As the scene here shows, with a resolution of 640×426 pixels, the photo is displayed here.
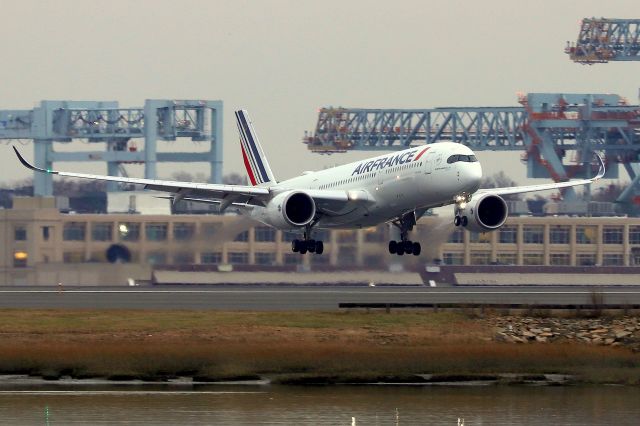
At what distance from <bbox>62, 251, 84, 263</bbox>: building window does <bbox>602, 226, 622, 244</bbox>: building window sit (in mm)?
37346

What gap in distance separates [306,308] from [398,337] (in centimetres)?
956

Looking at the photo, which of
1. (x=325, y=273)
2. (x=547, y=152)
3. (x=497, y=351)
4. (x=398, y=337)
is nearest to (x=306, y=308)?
(x=398, y=337)

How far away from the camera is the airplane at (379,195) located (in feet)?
181

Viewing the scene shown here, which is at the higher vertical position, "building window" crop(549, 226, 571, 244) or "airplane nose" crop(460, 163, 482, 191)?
"airplane nose" crop(460, 163, 482, 191)

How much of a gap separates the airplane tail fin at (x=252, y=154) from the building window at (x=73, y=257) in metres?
11.2

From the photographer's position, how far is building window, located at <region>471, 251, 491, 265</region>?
92.9 m

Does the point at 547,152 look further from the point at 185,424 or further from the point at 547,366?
the point at 185,424

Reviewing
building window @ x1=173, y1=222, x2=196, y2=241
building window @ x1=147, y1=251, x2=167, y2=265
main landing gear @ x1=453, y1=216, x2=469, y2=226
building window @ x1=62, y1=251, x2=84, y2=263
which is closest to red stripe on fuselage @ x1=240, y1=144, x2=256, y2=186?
building window @ x1=173, y1=222, x2=196, y2=241

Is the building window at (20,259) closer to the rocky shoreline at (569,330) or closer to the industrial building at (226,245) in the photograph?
the industrial building at (226,245)

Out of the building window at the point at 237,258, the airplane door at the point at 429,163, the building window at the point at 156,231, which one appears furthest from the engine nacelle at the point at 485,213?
the building window at the point at 237,258

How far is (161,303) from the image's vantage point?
59.4 m

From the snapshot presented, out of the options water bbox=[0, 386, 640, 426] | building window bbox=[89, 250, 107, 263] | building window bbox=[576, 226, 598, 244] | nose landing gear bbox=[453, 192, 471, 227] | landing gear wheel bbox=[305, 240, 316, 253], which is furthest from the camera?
building window bbox=[576, 226, 598, 244]

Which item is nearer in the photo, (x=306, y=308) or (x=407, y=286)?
(x=306, y=308)

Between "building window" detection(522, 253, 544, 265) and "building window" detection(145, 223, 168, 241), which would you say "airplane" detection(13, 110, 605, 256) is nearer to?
"building window" detection(145, 223, 168, 241)
